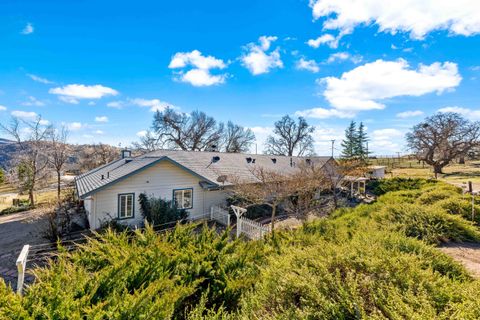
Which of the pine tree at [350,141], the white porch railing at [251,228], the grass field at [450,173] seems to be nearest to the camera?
the white porch railing at [251,228]

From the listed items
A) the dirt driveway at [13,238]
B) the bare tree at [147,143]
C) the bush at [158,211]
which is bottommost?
the dirt driveway at [13,238]

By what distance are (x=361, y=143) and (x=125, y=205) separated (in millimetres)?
40802

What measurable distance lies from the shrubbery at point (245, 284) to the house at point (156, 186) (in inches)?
323

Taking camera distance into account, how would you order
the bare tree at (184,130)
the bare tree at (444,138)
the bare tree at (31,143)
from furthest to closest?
the bare tree at (184,130), the bare tree at (444,138), the bare tree at (31,143)

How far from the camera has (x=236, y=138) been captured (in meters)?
46.2

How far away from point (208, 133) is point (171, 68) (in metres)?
25.1

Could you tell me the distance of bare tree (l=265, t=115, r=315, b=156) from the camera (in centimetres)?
4669

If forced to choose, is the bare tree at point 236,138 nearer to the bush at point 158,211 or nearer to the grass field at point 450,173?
the grass field at point 450,173

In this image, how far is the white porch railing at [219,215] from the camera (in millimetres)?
15141

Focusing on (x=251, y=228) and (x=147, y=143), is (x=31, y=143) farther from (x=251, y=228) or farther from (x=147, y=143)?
(x=251, y=228)

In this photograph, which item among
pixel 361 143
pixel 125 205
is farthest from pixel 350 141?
pixel 125 205

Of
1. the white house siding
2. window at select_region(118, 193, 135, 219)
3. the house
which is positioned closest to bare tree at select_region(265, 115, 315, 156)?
the house

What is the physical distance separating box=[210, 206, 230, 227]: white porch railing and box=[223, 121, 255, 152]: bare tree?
29.9 meters

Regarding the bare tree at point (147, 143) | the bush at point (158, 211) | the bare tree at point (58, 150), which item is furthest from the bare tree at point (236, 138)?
the bush at point (158, 211)
